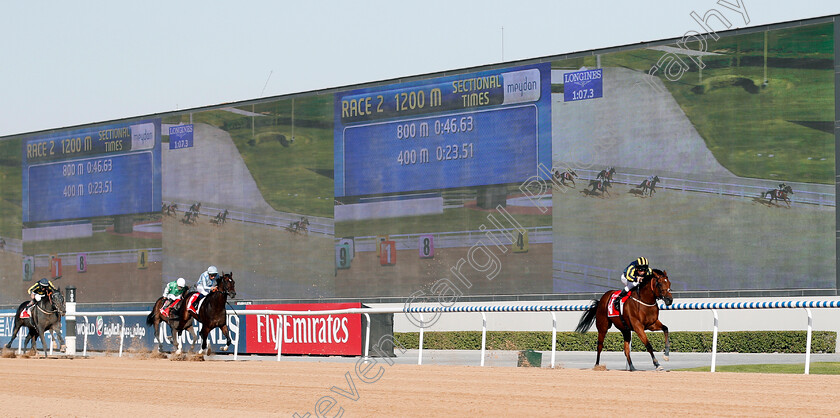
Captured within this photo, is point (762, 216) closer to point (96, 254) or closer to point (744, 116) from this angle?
point (744, 116)

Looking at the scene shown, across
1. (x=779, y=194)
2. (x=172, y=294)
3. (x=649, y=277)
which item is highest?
(x=779, y=194)

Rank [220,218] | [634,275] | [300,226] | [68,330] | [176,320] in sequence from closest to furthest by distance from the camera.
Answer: [634,275]
[176,320]
[68,330]
[300,226]
[220,218]

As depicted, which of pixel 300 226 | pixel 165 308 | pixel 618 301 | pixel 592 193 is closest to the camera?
pixel 618 301

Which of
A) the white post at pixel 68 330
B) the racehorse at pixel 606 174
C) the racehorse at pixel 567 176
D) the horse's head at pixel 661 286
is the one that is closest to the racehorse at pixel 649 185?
the racehorse at pixel 606 174

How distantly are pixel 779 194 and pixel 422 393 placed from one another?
18070mm

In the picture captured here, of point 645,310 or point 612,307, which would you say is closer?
point 645,310

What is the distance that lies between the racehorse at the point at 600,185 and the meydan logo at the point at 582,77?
2693mm

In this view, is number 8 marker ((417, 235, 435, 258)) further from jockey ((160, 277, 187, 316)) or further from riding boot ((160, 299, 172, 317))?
riding boot ((160, 299, 172, 317))

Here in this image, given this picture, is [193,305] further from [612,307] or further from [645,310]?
[645,310]

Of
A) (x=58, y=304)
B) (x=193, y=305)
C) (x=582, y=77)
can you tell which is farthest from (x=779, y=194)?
(x=58, y=304)

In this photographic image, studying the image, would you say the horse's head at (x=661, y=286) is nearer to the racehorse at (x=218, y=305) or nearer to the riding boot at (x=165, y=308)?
the racehorse at (x=218, y=305)

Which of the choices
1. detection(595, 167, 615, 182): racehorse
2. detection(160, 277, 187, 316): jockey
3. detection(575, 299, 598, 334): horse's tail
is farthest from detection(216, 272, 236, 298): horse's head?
detection(595, 167, 615, 182): racehorse

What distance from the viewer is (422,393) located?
11.2 m

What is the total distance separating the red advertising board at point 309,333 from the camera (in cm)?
2102
